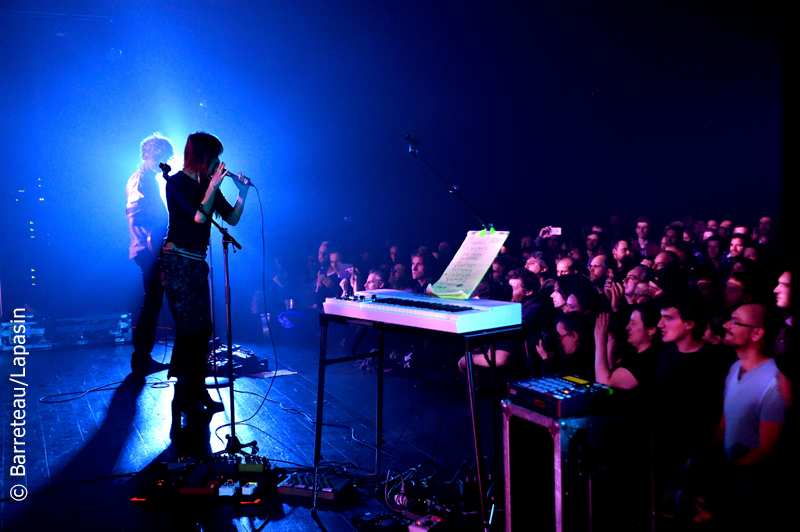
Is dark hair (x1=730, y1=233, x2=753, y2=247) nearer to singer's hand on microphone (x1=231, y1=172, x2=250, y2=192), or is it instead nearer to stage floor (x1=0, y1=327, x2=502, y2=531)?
stage floor (x1=0, y1=327, x2=502, y2=531)

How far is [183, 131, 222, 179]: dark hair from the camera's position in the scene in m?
2.85

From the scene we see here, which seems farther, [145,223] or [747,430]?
[145,223]

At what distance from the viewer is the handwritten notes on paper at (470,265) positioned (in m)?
2.21

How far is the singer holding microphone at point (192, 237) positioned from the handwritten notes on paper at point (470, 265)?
1144 mm

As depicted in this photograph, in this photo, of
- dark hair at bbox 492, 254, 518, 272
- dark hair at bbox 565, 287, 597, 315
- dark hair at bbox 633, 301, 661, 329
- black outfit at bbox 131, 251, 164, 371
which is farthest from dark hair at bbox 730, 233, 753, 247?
black outfit at bbox 131, 251, 164, 371

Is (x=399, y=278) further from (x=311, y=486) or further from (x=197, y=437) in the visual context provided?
(x=311, y=486)

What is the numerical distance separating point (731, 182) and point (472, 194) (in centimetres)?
469

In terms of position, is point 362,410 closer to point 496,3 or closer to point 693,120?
point 496,3

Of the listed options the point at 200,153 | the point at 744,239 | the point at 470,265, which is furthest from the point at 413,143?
the point at 744,239

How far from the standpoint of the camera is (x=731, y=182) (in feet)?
32.6

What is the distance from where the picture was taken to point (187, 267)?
9.40ft

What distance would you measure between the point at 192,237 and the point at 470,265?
1.50 metres

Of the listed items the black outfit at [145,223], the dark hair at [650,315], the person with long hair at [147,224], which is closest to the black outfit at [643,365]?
the dark hair at [650,315]

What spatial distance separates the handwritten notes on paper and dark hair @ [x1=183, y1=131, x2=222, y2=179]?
141 centimetres
